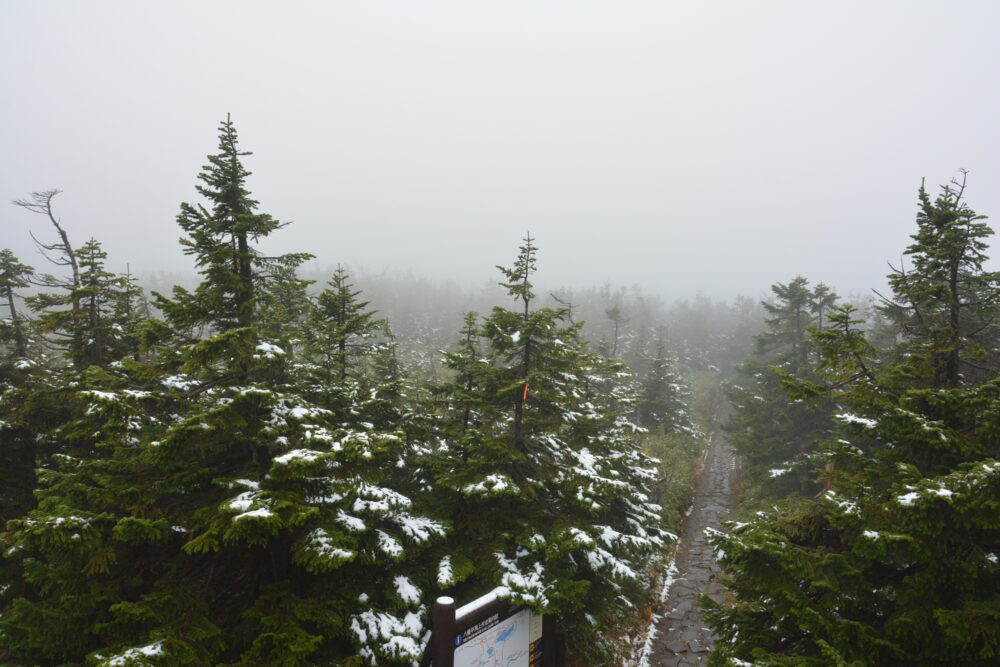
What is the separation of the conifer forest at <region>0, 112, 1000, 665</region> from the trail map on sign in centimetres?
56

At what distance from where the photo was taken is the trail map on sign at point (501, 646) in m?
5.87

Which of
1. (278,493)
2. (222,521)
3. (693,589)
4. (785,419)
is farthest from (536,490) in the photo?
(785,419)

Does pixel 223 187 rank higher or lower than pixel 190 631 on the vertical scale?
higher

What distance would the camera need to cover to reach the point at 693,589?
12602mm

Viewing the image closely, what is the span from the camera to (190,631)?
4918mm

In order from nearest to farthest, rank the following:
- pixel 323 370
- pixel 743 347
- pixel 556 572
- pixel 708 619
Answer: pixel 708 619 < pixel 556 572 < pixel 323 370 < pixel 743 347

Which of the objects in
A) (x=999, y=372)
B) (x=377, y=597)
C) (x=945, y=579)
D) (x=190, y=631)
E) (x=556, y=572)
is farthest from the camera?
(x=556, y=572)

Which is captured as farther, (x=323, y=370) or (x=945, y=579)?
(x=323, y=370)

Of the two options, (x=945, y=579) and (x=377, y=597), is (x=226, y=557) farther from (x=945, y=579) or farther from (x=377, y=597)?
(x=945, y=579)

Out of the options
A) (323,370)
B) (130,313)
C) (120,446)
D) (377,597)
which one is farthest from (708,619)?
(130,313)

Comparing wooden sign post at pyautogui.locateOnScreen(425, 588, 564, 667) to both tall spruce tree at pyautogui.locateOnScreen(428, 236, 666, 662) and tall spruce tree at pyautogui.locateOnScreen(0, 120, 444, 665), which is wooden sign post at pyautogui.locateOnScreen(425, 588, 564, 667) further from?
tall spruce tree at pyautogui.locateOnScreen(0, 120, 444, 665)

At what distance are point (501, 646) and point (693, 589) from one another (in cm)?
892

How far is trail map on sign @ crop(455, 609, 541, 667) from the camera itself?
5.87m

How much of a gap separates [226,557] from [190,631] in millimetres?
1491
